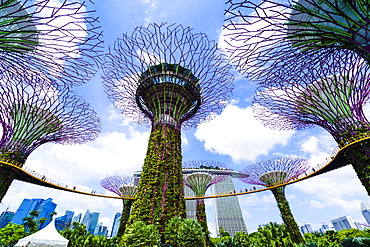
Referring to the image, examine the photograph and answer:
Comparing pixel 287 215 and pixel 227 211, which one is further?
pixel 227 211

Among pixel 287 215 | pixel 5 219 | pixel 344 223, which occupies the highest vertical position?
pixel 5 219

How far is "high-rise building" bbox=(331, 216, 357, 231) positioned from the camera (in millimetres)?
159425

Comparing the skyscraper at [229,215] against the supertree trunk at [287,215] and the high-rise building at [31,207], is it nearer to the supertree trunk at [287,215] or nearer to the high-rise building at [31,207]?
the supertree trunk at [287,215]

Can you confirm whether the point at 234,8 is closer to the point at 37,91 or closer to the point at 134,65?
the point at 134,65

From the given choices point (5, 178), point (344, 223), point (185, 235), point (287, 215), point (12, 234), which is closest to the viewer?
point (185, 235)

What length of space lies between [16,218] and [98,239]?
26176 centimetres

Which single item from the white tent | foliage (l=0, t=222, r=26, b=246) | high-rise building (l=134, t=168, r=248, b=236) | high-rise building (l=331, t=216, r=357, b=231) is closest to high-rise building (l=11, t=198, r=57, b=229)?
high-rise building (l=134, t=168, r=248, b=236)

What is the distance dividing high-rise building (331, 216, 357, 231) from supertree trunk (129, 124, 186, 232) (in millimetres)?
211036

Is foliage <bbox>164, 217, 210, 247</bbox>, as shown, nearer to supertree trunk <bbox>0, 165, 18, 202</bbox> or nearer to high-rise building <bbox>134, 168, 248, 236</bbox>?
supertree trunk <bbox>0, 165, 18, 202</bbox>

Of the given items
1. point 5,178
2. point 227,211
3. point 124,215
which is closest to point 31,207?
point 227,211

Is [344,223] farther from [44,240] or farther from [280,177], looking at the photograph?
[44,240]

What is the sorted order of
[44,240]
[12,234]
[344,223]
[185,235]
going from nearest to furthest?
[185,235] < [44,240] < [12,234] < [344,223]

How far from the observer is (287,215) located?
21688mm

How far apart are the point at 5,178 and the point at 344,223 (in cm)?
23239
